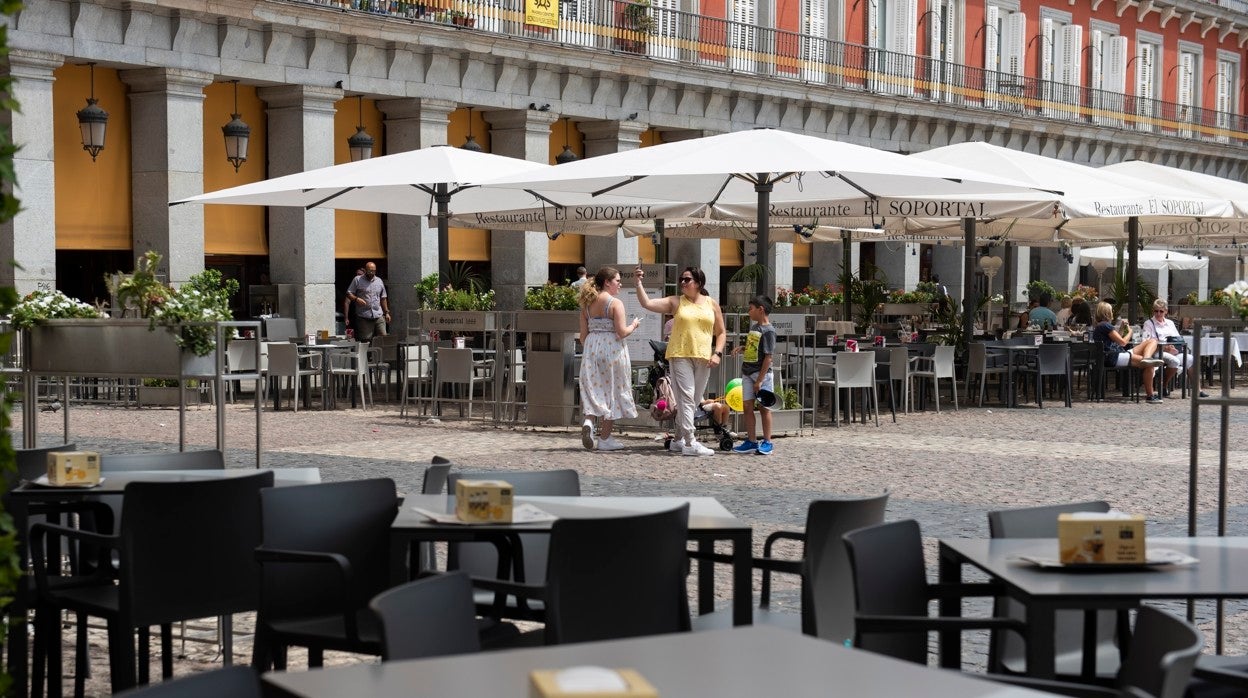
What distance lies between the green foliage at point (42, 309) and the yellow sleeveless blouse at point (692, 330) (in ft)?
19.3

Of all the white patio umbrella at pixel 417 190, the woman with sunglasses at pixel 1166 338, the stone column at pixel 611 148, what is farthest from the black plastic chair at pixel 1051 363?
the stone column at pixel 611 148

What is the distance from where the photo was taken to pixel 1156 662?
143 inches

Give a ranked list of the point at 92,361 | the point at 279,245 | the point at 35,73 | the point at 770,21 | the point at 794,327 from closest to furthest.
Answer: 1. the point at 92,361
2. the point at 794,327
3. the point at 35,73
4. the point at 279,245
5. the point at 770,21

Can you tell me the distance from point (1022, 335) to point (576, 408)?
8.78m

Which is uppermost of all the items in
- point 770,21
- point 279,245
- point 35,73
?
point 770,21

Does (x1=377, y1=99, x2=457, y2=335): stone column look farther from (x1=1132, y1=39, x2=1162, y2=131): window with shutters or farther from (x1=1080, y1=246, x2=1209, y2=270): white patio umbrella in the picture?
(x1=1132, y1=39, x2=1162, y2=131): window with shutters

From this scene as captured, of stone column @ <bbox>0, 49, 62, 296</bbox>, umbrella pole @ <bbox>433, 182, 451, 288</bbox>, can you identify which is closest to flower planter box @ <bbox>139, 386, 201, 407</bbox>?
stone column @ <bbox>0, 49, 62, 296</bbox>

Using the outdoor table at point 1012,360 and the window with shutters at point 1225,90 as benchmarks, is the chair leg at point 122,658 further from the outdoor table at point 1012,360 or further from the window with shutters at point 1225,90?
the window with shutters at point 1225,90

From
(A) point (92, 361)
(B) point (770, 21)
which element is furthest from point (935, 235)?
(A) point (92, 361)

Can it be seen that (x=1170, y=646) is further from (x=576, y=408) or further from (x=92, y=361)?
(x=576, y=408)

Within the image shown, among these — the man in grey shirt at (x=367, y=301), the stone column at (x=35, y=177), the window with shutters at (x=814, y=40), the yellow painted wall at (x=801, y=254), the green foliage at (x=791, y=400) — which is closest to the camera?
the green foliage at (x=791, y=400)

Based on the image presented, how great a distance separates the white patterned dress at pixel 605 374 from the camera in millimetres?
14375

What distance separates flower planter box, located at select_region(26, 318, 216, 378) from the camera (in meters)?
7.59

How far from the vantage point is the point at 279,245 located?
24.0m
